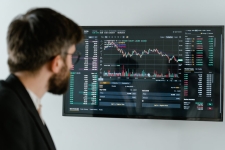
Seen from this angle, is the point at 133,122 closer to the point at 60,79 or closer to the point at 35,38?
the point at 60,79

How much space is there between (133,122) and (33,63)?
5.86ft

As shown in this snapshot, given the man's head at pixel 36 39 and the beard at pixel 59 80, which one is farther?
the beard at pixel 59 80

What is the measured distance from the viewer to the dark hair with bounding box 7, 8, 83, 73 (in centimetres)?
161

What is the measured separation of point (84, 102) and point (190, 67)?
0.91 m

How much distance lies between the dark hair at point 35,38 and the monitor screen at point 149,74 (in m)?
1.52

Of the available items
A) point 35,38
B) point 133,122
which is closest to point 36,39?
point 35,38

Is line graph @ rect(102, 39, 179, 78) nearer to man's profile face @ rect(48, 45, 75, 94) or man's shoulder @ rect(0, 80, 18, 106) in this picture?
man's profile face @ rect(48, 45, 75, 94)

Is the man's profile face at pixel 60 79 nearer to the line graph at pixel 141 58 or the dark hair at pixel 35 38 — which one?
the dark hair at pixel 35 38

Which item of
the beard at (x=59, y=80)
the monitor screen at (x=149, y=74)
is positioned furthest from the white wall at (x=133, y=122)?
the beard at (x=59, y=80)

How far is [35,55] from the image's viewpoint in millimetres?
1617

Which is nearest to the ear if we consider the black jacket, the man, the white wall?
the man

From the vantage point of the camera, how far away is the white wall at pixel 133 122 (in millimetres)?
3178

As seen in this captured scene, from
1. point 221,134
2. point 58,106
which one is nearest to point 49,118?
point 58,106

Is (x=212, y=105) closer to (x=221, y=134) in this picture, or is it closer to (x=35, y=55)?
(x=221, y=134)
